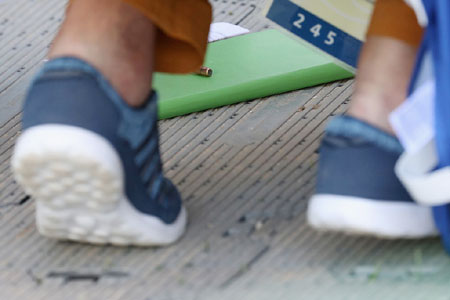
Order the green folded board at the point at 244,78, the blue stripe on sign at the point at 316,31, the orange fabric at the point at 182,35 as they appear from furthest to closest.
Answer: the green folded board at the point at 244,78 < the blue stripe on sign at the point at 316,31 < the orange fabric at the point at 182,35

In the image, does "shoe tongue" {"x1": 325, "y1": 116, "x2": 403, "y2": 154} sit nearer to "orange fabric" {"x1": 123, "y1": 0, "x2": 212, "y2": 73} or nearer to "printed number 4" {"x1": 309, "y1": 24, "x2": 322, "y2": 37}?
"orange fabric" {"x1": 123, "y1": 0, "x2": 212, "y2": 73}

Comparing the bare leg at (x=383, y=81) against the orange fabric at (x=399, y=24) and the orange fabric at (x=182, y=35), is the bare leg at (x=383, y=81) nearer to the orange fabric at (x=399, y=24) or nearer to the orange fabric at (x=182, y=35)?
the orange fabric at (x=399, y=24)

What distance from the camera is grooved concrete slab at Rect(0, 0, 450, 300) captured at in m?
0.86

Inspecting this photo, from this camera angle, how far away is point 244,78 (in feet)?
4.43

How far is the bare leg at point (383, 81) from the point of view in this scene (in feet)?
2.83

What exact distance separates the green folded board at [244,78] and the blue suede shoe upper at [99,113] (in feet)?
1.31

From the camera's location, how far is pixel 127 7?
0.90 metres

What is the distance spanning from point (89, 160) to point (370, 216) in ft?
0.94

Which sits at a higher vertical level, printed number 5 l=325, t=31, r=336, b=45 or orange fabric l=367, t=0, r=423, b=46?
orange fabric l=367, t=0, r=423, b=46

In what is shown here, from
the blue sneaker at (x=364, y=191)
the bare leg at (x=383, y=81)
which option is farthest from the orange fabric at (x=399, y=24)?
the blue sneaker at (x=364, y=191)

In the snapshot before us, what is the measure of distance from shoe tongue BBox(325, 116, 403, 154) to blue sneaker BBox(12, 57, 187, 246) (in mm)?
210

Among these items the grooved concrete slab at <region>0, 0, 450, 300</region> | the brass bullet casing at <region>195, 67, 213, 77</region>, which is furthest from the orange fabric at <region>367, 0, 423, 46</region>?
the brass bullet casing at <region>195, 67, 213, 77</region>

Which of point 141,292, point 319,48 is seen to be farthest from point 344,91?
point 141,292

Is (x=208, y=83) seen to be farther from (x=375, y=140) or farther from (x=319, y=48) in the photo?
(x=375, y=140)
